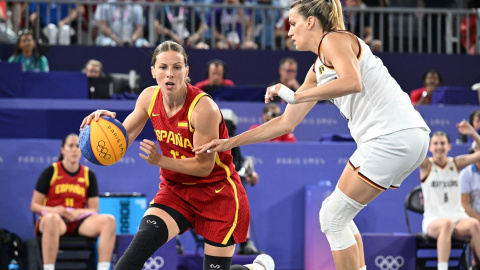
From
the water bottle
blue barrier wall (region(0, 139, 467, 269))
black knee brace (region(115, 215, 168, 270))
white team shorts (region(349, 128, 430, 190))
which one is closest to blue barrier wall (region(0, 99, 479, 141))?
blue barrier wall (region(0, 139, 467, 269))

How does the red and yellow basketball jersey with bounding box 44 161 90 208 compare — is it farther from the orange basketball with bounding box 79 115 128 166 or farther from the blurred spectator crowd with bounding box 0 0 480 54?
the blurred spectator crowd with bounding box 0 0 480 54

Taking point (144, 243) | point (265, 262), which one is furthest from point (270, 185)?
point (144, 243)

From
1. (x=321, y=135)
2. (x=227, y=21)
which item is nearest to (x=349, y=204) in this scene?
(x=321, y=135)

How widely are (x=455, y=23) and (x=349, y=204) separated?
865 cm

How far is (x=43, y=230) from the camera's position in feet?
19.8

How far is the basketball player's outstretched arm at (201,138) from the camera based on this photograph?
3.80m

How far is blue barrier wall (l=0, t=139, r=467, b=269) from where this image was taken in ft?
22.9

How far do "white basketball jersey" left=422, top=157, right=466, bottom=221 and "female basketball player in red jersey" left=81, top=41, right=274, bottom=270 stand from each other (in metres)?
2.89

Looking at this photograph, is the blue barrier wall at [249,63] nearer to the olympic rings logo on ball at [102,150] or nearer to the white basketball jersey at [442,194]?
the white basketball jersey at [442,194]

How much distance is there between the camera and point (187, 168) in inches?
150

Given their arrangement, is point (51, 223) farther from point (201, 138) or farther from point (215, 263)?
point (201, 138)

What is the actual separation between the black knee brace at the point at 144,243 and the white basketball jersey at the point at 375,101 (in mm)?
1136

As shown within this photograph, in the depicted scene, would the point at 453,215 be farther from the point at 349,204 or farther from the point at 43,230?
the point at 43,230

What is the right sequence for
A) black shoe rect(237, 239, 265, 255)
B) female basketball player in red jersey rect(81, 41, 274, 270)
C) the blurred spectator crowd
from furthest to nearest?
the blurred spectator crowd, black shoe rect(237, 239, 265, 255), female basketball player in red jersey rect(81, 41, 274, 270)
